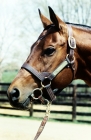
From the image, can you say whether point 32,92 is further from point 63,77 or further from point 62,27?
point 62,27

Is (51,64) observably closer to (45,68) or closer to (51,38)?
(45,68)

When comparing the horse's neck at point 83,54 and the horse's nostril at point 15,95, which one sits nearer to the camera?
the horse's nostril at point 15,95

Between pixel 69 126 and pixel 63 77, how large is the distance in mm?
7409

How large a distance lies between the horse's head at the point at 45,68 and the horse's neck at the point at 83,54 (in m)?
0.12

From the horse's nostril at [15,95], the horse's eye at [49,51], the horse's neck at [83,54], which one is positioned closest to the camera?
the horse's nostril at [15,95]

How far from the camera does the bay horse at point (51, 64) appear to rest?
3.06 m

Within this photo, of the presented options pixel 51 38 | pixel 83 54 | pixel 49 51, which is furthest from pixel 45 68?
pixel 83 54

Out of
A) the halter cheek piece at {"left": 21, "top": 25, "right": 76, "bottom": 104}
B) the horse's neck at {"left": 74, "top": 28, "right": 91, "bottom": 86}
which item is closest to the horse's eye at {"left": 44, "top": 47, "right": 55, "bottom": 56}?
the halter cheek piece at {"left": 21, "top": 25, "right": 76, "bottom": 104}

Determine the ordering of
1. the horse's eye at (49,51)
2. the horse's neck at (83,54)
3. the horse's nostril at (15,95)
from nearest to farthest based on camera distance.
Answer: the horse's nostril at (15,95), the horse's eye at (49,51), the horse's neck at (83,54)

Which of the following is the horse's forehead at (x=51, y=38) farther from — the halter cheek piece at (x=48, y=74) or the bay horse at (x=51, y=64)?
the halter cheek piece at (x=48, y=74)

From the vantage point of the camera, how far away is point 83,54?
328cm

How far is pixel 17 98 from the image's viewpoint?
9.90 feet

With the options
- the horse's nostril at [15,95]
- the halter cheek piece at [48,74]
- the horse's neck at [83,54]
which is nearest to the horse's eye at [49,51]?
the halter cheek piece at [48,74]

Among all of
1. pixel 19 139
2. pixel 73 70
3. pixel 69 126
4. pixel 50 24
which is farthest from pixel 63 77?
pixel 69 126
